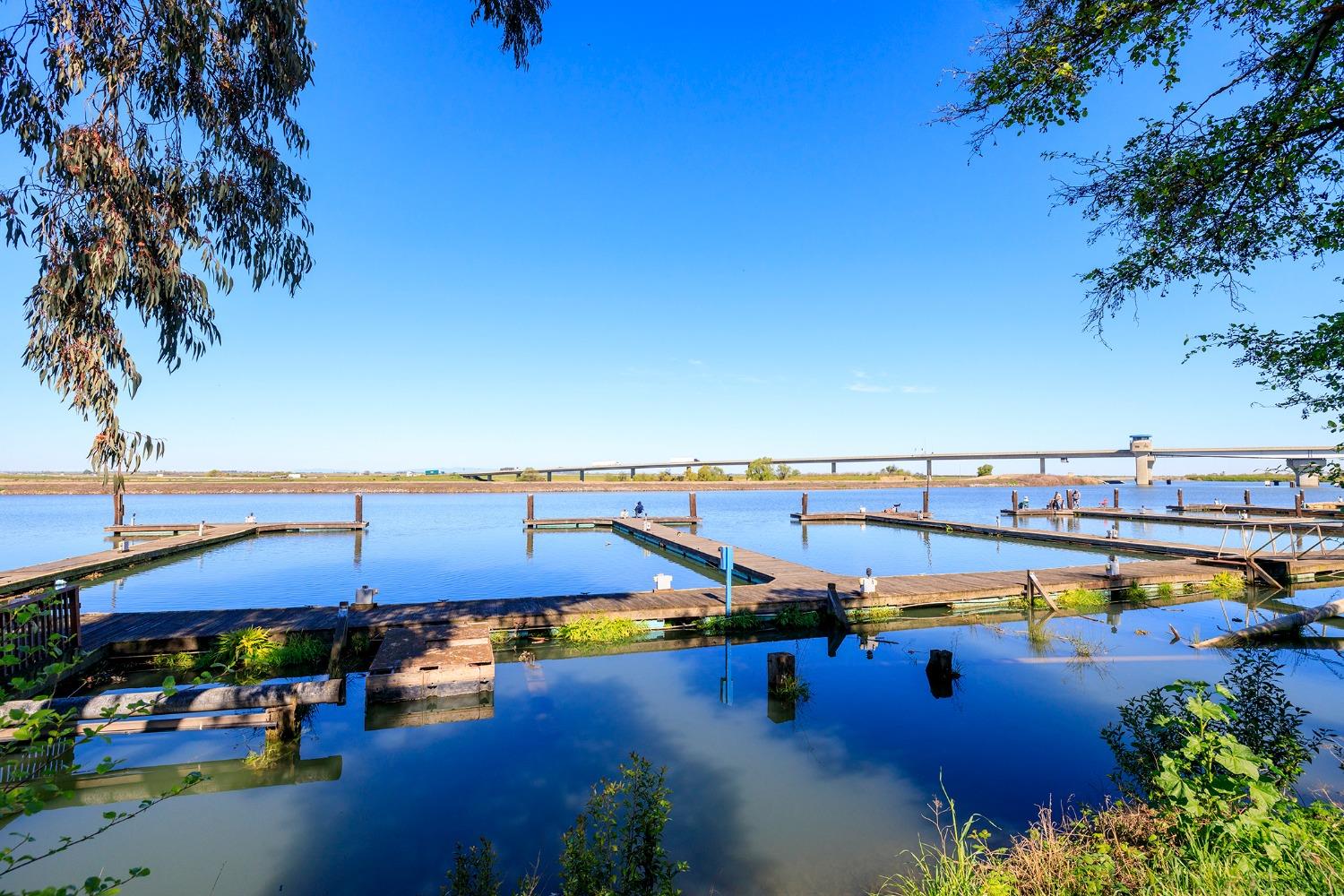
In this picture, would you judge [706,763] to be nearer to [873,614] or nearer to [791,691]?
[791,691]

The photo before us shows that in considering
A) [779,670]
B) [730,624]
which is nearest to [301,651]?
[730,624]

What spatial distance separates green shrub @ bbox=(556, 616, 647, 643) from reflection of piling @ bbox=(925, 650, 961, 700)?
6.14 meters

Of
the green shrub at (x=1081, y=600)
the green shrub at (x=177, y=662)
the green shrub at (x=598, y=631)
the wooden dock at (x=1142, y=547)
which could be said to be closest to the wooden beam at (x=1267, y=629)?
the green shrub at (x=1081, y=600)

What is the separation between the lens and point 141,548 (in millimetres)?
25766

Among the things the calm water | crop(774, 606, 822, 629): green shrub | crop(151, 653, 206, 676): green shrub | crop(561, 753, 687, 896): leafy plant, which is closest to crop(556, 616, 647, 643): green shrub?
the calm water

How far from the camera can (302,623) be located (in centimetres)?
1309

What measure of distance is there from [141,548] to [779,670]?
89.1 ft

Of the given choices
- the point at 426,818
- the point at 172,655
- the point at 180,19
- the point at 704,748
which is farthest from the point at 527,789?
the point at 172,655

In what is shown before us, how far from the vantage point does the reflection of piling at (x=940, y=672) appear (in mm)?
10906

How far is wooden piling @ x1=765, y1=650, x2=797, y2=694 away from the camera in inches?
413

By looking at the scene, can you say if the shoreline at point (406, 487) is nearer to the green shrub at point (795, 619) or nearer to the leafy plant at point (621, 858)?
the green shrub at point (795, 619)

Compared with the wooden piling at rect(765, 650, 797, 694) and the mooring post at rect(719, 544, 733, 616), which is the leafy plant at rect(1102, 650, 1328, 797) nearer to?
the wooden piling at rect(765, 650, 797, 694)

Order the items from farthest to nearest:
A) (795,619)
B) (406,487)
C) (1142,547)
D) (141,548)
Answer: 1. (406,487)
2. (1142,547)
3. (141,548)
4. (795,619)

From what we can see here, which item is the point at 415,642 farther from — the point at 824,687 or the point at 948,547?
the point at 948,547
